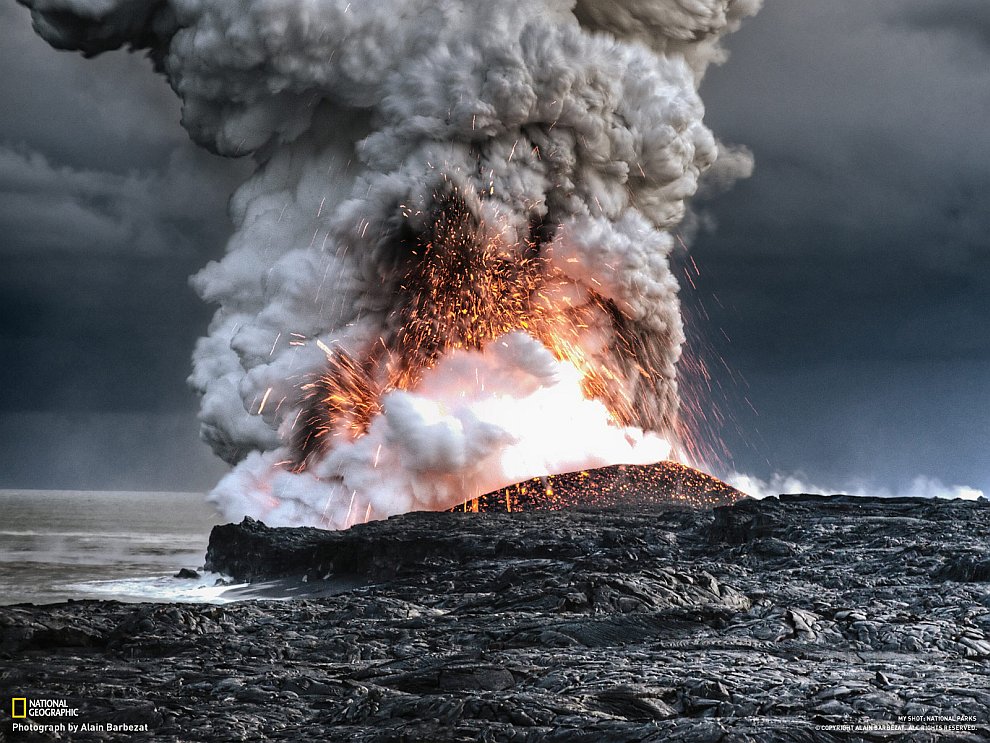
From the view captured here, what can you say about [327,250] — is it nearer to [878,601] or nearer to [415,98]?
[415,98]

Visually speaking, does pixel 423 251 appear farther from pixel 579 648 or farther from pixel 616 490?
pixel 579 648

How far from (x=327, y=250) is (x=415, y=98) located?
9179 mm

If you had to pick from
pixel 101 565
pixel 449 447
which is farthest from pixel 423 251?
pixel 101 565

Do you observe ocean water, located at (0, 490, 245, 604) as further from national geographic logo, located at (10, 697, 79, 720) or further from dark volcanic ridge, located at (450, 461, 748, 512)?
national geographic logo, located at (10, 697, 79, 720)

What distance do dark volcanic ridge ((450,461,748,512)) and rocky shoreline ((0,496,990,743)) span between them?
1247cm

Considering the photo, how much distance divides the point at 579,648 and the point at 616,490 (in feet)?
107

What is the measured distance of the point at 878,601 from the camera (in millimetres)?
24953

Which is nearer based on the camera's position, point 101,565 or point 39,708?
point 39,708

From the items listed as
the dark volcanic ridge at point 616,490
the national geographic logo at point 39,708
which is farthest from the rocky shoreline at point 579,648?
the dark volcanic ridge at point 616,490

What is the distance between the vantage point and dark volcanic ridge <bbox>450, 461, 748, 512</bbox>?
50969 mm

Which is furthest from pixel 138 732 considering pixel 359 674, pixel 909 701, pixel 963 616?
pixel 963 616

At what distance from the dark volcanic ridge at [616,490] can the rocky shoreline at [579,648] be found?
12472 millimetres

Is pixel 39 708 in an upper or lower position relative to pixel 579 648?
lower

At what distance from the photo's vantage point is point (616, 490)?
52.8m
